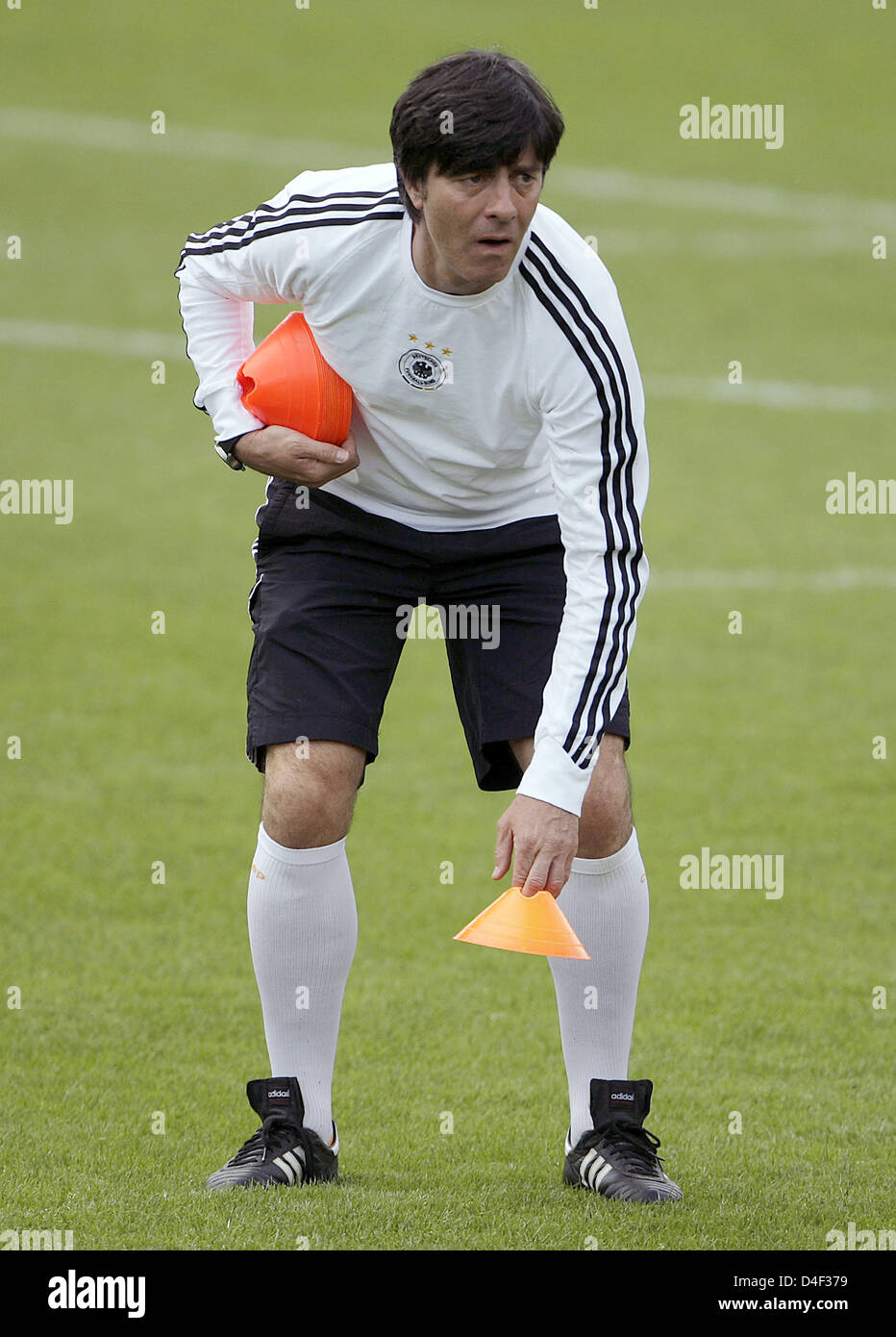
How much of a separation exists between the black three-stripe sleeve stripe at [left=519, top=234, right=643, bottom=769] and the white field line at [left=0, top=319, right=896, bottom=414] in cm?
1118

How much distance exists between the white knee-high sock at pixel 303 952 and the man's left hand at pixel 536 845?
1.68ft

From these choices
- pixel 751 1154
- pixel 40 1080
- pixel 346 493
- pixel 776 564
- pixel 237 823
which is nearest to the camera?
pixel 346 493

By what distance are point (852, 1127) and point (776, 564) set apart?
23.2 feet

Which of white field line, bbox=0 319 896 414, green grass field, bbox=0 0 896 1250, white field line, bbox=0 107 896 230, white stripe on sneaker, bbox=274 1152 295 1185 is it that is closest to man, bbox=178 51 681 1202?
white stripe on sneaker, bbox=274 1152 295 1185

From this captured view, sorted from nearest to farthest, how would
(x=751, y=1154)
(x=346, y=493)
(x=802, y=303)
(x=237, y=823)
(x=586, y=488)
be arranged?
(x=586, y=488)
(x=346, y=493)
(x=751, y=1154)
(x=237, y=823)
(x=802, y=303)

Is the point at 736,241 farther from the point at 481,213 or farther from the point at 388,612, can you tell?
the point at 481,213

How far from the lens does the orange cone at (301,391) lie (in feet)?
11.5

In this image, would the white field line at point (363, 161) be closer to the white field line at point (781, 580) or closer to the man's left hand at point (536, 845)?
the white field line at point (781, 580)

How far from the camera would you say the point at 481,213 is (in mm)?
3145

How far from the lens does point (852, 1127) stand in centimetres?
414

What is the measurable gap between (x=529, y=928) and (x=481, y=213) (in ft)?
4.21

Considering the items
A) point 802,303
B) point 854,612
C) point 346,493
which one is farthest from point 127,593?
point 802,303

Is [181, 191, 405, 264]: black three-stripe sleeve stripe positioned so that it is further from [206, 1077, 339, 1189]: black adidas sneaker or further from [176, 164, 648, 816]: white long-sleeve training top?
[206, 1077, 339, 1189]: black adidas sneaker

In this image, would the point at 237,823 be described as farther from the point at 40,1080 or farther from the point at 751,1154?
the point at 751,1154
